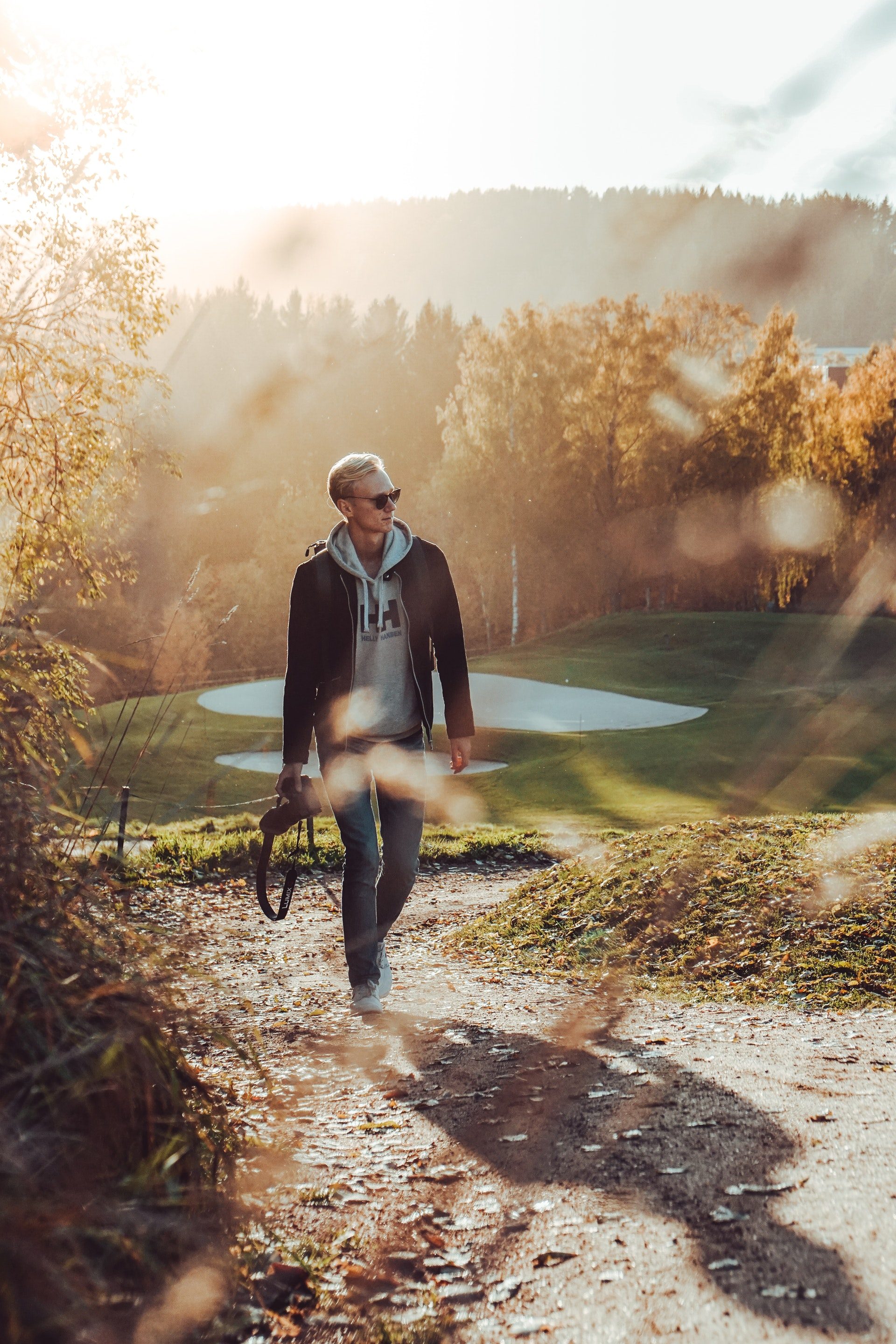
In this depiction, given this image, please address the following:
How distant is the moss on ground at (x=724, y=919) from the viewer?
204 inches

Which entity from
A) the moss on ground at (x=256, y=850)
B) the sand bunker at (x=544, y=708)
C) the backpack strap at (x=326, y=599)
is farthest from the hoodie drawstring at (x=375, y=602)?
the sand bunker at (x=544, y=708)

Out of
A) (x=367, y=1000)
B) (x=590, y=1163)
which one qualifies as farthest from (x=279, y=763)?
(x=590, y=1163)

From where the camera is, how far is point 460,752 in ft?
14.9

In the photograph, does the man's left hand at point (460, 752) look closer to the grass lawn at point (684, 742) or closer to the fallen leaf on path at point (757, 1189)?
the fallen leaf on path at point (757, 1189)

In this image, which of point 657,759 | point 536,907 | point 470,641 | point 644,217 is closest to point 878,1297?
point 536,907

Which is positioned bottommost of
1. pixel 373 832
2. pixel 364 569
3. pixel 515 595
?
pixel 373 832

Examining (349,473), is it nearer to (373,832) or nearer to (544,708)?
(373,832)

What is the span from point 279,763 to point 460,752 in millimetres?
15270

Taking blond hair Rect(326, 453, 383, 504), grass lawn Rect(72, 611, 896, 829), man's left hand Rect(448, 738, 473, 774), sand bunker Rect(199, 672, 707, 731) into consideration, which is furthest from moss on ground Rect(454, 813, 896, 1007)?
sand bunker Rect(199, 672, 707, 731)

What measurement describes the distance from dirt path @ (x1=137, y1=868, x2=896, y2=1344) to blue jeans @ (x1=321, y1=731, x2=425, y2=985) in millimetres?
384

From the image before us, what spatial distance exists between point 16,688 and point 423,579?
5.78 feet

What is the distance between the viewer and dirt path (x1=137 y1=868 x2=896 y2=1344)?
210cm

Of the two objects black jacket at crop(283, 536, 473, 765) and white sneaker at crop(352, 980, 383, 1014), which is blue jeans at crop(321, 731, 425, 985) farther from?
black jacket at crop(283, 536, 473, 765)

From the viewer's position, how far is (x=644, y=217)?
185 metres
